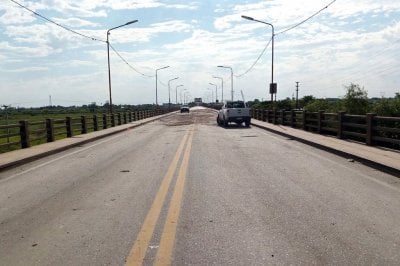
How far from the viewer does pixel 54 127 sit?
21578 mm

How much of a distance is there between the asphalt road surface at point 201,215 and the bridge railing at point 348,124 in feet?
12.0

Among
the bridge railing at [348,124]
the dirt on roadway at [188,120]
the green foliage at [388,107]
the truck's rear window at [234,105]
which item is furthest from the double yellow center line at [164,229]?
the dirt on roadway at [188,120]

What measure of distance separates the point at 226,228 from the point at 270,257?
3.98 ft

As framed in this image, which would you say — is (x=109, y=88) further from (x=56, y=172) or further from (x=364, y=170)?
(x=364, y=170)

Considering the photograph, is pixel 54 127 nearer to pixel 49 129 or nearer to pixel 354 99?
pixel 49 129

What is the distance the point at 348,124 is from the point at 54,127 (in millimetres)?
13007

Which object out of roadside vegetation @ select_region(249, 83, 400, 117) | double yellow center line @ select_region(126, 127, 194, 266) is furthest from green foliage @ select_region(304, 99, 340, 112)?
double yellow center line @ select_region(126, 127, 194, 266)

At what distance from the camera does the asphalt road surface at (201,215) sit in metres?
Result: 5.09

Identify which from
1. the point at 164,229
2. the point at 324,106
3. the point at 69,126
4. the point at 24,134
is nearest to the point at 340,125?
the point at 324,106

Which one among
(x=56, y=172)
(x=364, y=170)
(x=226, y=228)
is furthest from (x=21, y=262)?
(x=364, y=170)

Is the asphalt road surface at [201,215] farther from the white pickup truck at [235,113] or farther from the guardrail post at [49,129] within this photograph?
the white pickup truck at [235,113]

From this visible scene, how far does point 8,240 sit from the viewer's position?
580 centimetres

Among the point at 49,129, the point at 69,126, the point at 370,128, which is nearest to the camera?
the point at 370,128

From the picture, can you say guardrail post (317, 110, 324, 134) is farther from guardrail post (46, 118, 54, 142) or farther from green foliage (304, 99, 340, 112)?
guardrail post (46, 118, 54, 142)
